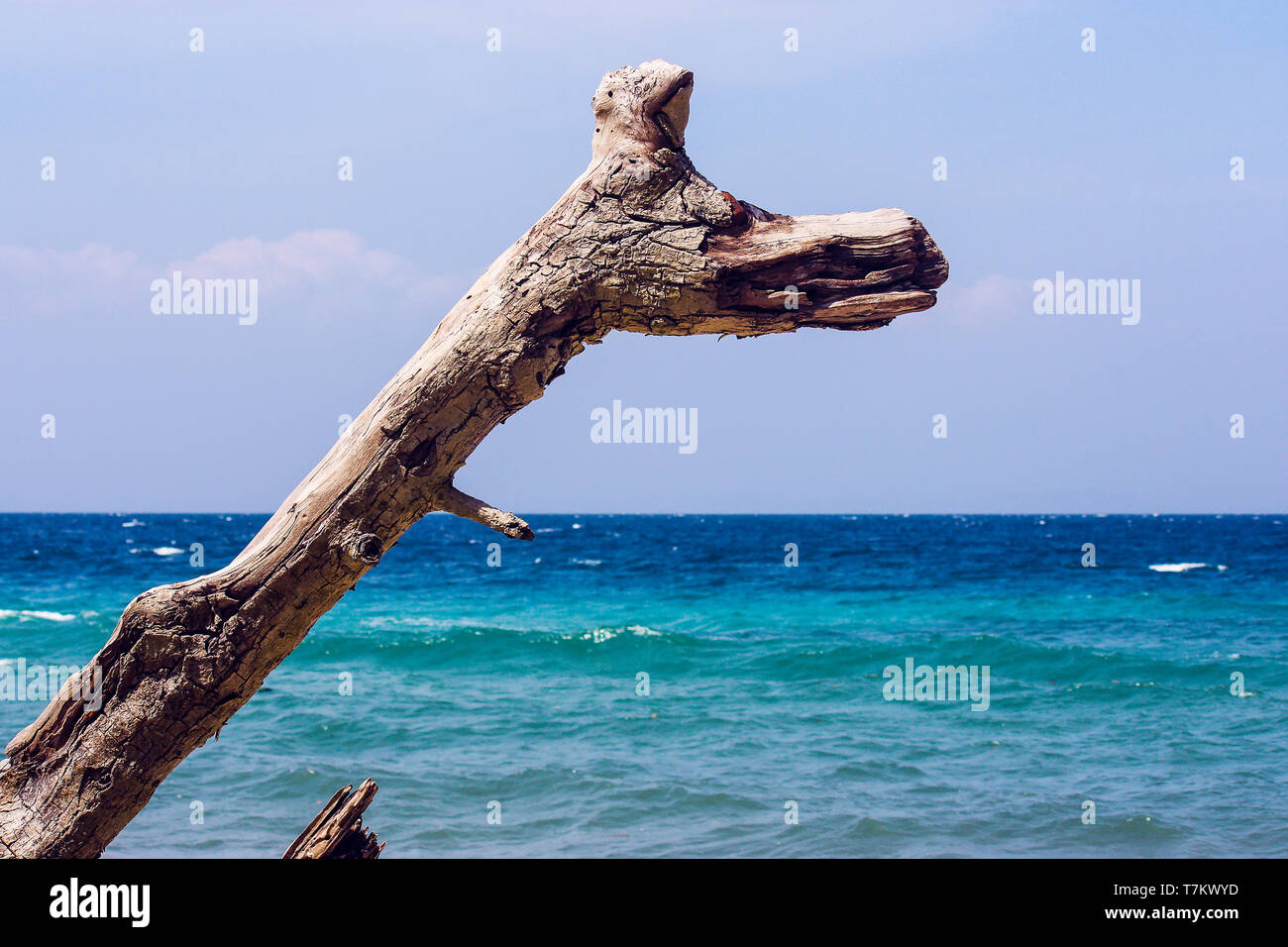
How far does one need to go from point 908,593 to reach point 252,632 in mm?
23926

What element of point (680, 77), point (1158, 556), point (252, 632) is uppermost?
point (680, 77)

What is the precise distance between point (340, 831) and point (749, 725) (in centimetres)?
894

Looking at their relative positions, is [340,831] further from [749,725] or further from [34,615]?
[34,615]

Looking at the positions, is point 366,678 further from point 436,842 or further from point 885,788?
point 885,788

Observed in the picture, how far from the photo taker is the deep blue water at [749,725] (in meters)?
8.52

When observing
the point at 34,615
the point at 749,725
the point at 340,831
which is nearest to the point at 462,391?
the point at 340,831

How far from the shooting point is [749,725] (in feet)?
39.5

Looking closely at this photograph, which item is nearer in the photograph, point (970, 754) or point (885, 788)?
point (885, 788)

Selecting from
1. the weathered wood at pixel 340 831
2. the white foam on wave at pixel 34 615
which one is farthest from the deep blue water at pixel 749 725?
the weathered wood at pixel 340 831

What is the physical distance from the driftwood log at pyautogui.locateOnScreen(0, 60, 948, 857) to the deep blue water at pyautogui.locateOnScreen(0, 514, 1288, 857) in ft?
18.7

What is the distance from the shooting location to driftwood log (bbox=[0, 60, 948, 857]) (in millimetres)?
2701

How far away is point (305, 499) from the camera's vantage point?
2850 mm

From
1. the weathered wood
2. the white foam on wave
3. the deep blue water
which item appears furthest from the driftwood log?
the white foam on wave

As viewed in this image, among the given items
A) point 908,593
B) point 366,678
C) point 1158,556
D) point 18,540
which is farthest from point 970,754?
point 18,540
